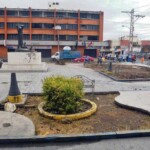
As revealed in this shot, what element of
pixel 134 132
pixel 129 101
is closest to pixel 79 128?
pixel 134 132

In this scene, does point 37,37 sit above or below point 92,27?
below

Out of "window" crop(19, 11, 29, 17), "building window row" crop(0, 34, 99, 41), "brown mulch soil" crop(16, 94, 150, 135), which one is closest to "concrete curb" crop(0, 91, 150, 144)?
"brown mulch soil" crop(16, 94, 150, 135)

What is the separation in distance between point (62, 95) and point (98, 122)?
1257 mm

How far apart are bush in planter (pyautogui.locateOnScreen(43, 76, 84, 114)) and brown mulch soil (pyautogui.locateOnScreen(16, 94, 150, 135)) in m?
0.47

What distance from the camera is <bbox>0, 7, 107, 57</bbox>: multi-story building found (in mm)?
63219

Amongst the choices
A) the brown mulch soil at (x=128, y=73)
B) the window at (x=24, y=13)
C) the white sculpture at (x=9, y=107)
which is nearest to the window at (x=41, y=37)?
the window at (x=24, y=13)

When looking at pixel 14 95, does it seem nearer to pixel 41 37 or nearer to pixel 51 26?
pixel 41 37

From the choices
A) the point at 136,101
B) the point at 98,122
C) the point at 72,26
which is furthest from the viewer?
the point at 72,26

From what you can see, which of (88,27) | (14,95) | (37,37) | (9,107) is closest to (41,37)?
(37,37)

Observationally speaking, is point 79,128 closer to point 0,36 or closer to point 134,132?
point 134,132

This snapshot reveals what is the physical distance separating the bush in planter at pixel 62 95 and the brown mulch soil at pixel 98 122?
47 centimetres

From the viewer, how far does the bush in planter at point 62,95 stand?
6.85 meters

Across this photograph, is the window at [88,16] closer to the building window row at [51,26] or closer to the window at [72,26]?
the building window row at [51,26]

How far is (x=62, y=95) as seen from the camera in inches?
268
